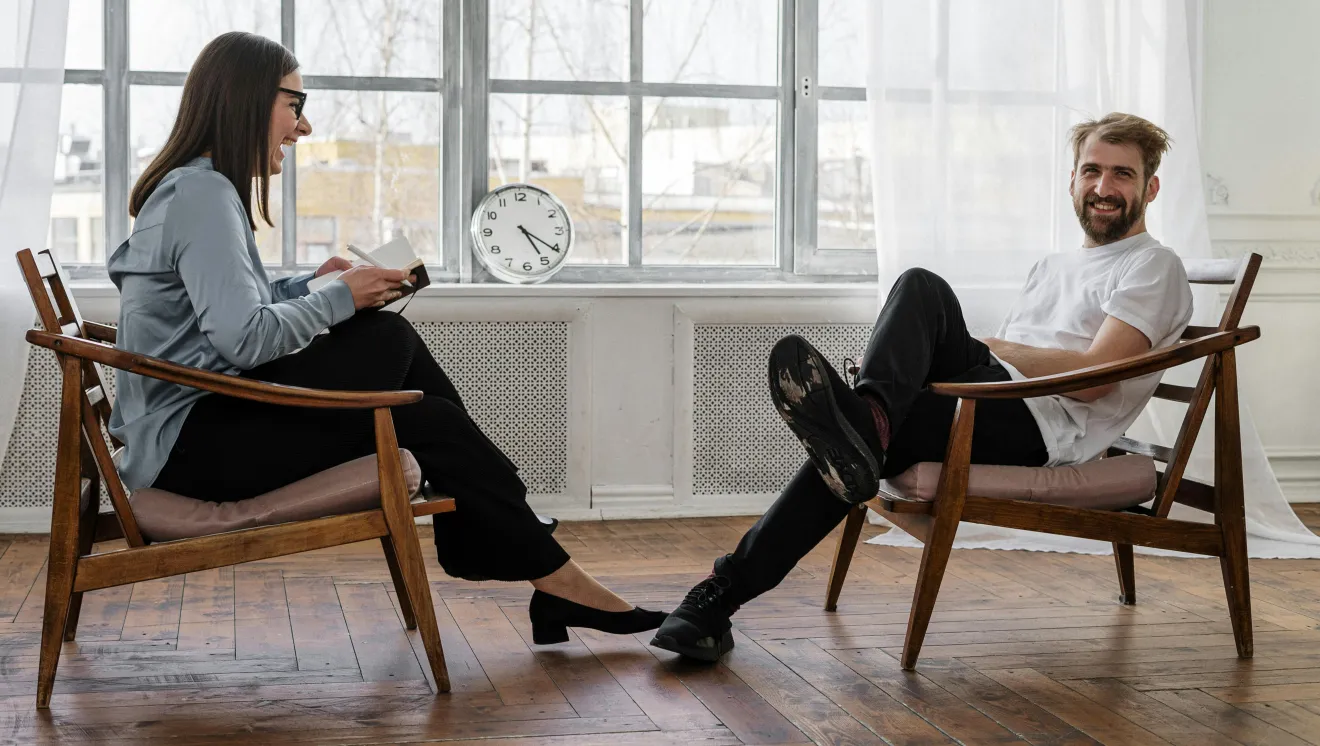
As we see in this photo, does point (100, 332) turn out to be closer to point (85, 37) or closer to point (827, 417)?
point (827, 417)

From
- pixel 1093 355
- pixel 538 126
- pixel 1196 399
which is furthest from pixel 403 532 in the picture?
pixel 538 126

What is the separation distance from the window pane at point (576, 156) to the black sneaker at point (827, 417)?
6.65 ft

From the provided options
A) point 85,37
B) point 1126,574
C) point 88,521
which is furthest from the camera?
point 85,37

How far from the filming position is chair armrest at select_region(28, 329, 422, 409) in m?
1.93

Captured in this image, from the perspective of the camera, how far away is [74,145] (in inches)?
149

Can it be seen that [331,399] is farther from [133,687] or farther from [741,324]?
[741,324]

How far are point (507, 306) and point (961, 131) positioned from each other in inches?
57.5

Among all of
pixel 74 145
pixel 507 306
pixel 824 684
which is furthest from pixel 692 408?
pixel 74 145

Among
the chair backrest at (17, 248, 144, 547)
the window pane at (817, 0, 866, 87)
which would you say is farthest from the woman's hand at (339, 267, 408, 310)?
the window pane at (817, 0, 866, 87)

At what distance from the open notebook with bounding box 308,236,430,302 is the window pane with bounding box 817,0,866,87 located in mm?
2247

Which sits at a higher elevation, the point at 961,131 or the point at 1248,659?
the point at 961,131

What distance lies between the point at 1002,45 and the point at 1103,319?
4.86 ft

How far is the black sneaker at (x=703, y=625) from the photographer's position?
229cm

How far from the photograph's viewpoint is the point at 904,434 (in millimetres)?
2346
